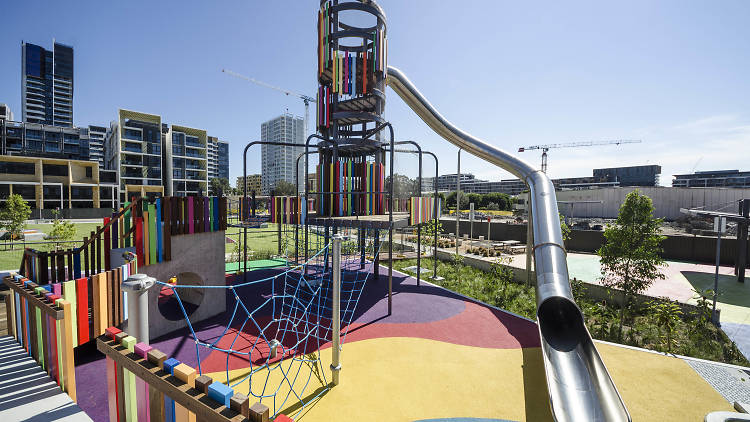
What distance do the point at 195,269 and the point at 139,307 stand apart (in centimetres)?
522

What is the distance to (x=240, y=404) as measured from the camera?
1.96 meters

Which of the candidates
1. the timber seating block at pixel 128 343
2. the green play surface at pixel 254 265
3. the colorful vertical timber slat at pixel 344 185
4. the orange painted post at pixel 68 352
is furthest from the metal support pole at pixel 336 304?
the green play surface at pixel 254 265

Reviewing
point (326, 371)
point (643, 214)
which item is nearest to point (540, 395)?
Answer: point (326, 371)

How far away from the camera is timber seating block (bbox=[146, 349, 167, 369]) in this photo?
2432mm

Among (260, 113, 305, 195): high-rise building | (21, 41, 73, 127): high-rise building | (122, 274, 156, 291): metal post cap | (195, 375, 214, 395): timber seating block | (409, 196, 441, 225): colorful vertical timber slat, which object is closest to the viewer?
(195, 375, 214, 395): timber seating block

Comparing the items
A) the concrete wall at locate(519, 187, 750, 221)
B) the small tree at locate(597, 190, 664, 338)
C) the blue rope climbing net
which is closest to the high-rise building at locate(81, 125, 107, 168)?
the blue rope climbing net

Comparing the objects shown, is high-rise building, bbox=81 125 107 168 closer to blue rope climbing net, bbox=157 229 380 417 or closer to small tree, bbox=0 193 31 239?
small tree, bbox=0 193 31 239

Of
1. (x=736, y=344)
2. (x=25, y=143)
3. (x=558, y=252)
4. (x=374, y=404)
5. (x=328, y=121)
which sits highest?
(x=25, y=143)

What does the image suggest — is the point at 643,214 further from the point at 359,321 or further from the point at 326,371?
the point at 326,371

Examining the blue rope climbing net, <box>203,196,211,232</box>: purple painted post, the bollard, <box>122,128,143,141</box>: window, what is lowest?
the blue rope climbing net

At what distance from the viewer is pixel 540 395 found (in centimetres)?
539

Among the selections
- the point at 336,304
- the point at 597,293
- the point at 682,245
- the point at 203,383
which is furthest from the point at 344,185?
the point at 682,245

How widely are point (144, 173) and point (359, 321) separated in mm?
68798

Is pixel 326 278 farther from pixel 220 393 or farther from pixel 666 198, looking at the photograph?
pixel 666 198
